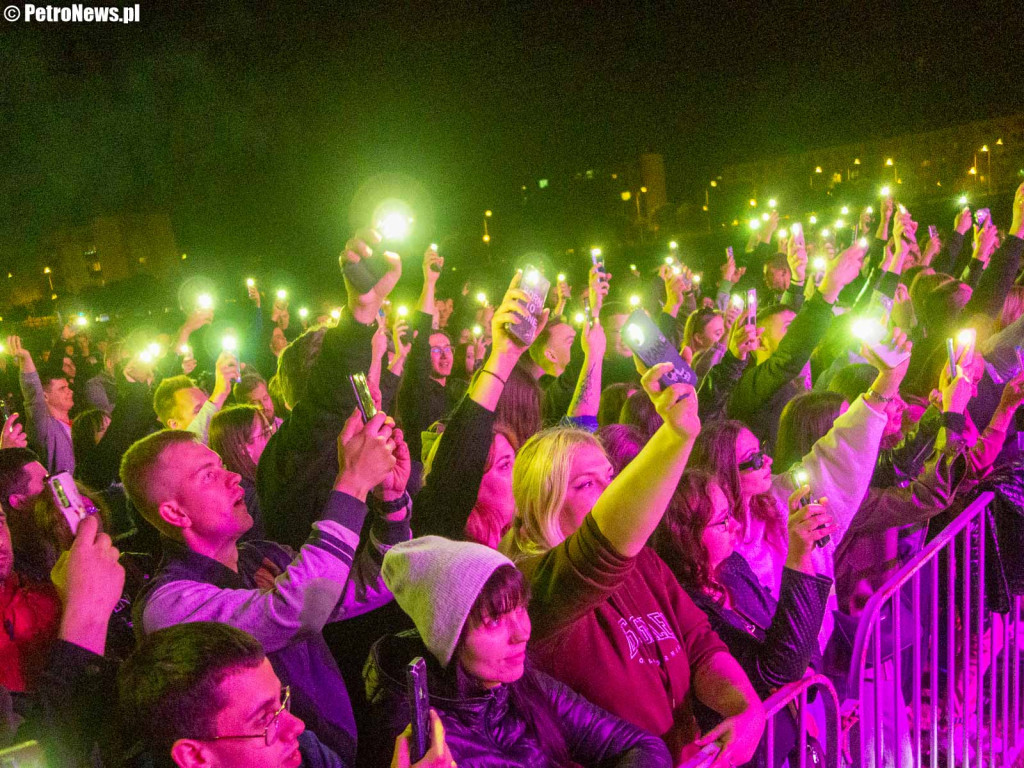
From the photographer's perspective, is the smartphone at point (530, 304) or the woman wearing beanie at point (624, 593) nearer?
the woman wearing beanie at point (624, 593)

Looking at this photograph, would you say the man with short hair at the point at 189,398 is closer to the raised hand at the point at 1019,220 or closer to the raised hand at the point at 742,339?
the raised hand at the point at 742,339

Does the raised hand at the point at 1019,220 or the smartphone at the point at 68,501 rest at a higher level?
the raised hand at the point at 1019,220

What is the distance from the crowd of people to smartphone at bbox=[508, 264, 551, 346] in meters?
0.02

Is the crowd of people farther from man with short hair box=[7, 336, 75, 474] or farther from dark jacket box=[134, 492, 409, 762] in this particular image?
man with short hair box=[7, 336, 75, 474]

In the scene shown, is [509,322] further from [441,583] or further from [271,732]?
[271,732]

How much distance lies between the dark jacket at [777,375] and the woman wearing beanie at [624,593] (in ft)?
9.20

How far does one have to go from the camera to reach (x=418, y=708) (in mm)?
1431

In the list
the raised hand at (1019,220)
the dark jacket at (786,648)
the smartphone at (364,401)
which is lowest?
the dark jacket at (786,648)

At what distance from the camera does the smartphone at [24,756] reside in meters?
1.69

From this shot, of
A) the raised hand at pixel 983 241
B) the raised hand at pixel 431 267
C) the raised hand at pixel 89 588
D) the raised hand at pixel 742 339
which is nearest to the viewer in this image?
the raised hand at pixel 89 588

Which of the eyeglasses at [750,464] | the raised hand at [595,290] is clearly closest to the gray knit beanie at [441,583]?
the eyeglasses at [750,464]

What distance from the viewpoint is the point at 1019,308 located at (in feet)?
19.2

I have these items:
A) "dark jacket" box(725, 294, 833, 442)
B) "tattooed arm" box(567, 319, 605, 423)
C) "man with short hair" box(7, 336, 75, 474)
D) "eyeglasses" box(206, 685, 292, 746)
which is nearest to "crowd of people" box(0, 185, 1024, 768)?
"eyeglasses" box(206, 685, 292, 746)

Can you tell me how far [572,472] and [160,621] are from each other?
4.00 feet
